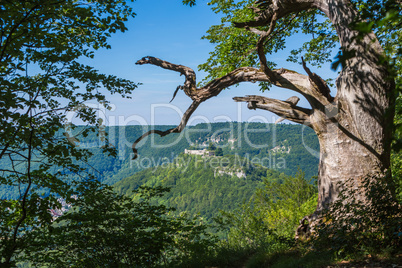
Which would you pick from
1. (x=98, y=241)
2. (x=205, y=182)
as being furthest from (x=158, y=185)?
(x=205, y=182)

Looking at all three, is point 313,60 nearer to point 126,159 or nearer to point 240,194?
point 240,194

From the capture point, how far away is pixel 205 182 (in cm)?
10675

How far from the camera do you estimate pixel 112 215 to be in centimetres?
487

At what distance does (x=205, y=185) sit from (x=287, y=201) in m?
89.6

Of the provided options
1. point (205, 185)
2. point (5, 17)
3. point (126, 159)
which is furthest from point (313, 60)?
point (126, 159)

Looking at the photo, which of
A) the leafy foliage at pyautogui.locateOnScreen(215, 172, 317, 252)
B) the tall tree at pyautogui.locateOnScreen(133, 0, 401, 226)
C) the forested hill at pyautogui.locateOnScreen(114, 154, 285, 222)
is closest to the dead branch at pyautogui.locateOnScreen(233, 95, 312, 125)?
the tall tree at pyautogui.locateOnScreen(133, 0, 401, 226)

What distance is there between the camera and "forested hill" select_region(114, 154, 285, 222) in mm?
92875

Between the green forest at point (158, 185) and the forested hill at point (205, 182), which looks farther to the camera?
the forested hill at point (205, 182)

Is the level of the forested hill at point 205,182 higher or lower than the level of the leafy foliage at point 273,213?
lower

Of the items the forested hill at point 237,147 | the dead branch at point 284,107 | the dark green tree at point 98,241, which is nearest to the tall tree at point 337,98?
the dead branch at point 284,107

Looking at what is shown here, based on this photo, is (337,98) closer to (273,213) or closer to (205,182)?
(273,213)

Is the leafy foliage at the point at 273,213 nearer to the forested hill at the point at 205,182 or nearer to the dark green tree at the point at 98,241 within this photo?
the dark green tree at the point at 98,241

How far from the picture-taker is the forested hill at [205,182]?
92.9 m

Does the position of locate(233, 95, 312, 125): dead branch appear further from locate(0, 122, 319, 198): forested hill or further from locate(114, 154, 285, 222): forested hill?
locate(114, 154, 285, 222): forested hill
